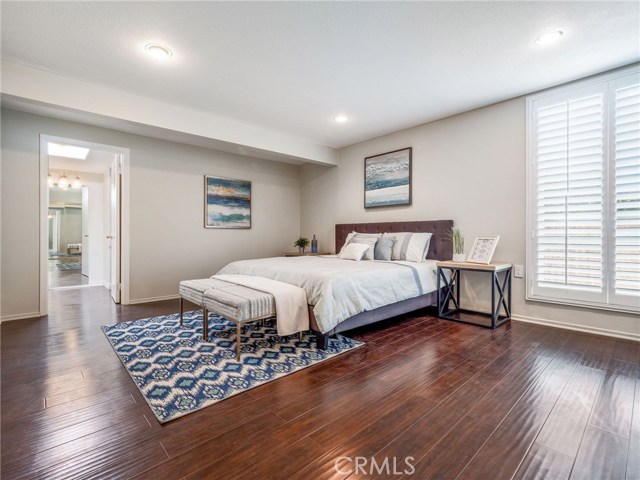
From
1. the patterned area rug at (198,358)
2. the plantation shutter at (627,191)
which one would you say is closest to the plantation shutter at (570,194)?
the plantation shutter at (627,191)

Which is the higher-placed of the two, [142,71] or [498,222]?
[142,71]

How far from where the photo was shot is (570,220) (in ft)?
10.1

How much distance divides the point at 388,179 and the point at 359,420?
376 centimetres

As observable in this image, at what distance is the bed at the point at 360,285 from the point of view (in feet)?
8.64

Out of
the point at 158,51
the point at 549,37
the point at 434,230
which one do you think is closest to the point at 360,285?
the point at 434,230

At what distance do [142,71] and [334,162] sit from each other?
3258mm

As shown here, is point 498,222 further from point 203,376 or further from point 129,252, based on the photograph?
point 129,252

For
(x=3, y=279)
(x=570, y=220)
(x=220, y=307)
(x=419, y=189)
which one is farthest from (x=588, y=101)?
(x=3, y=279)

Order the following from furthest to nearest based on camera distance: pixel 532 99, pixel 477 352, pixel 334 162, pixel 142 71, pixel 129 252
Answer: pixel 334 162
pixel 129 252
pixel 532 99
pixel 142 71
pixel 477 352

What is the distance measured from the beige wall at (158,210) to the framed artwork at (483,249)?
143 inches

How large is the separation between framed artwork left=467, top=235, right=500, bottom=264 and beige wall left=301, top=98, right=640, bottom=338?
0.71 feet

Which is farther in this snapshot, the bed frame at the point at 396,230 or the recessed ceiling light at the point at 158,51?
the bed frame at the point at 396,230

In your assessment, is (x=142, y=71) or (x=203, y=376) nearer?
(x=203, y=376)

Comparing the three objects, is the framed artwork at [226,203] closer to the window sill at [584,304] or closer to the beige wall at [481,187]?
the beige wall at [481,187]
